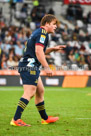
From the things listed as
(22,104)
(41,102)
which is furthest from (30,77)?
(41,102)

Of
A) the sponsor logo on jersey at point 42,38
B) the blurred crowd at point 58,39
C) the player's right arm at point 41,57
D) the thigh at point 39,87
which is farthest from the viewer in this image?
the blurred crowd at point 58,39

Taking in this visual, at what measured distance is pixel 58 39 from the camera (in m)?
24.3

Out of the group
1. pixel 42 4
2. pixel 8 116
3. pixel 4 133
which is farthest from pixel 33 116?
pixel 42 4

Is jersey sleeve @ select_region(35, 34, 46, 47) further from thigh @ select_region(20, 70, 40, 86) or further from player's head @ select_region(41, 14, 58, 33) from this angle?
thigh @ select_region(20, 70, 40, 86)

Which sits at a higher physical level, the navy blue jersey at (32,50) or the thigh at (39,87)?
the navy blue jersey at (32,50)

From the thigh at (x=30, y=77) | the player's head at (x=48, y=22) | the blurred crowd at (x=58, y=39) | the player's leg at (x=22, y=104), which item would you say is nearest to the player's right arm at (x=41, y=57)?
the thigh at (x=30, y=77)

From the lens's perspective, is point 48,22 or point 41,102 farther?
point 41,102

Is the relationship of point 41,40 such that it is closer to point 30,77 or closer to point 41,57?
point 41,57

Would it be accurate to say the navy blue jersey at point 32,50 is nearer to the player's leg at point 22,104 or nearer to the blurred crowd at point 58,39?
the player's leg at point 22,104

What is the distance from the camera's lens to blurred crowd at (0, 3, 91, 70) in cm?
2062

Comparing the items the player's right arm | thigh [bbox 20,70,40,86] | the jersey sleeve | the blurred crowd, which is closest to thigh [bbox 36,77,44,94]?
thigh [bbox 20,70,40,86]

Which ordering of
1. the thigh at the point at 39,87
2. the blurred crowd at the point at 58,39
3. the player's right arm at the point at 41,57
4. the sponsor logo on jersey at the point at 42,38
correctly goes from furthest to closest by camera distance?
the blurred crowd at the point at 58,39 → the thigh at the point at 39,87 → the sponsor logo on jersey at the point at 42,38 → the player's right arm at the point at 41,57

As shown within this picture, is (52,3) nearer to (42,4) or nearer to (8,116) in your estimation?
(42,4)

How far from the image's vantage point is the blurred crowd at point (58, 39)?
20625 millimetres
